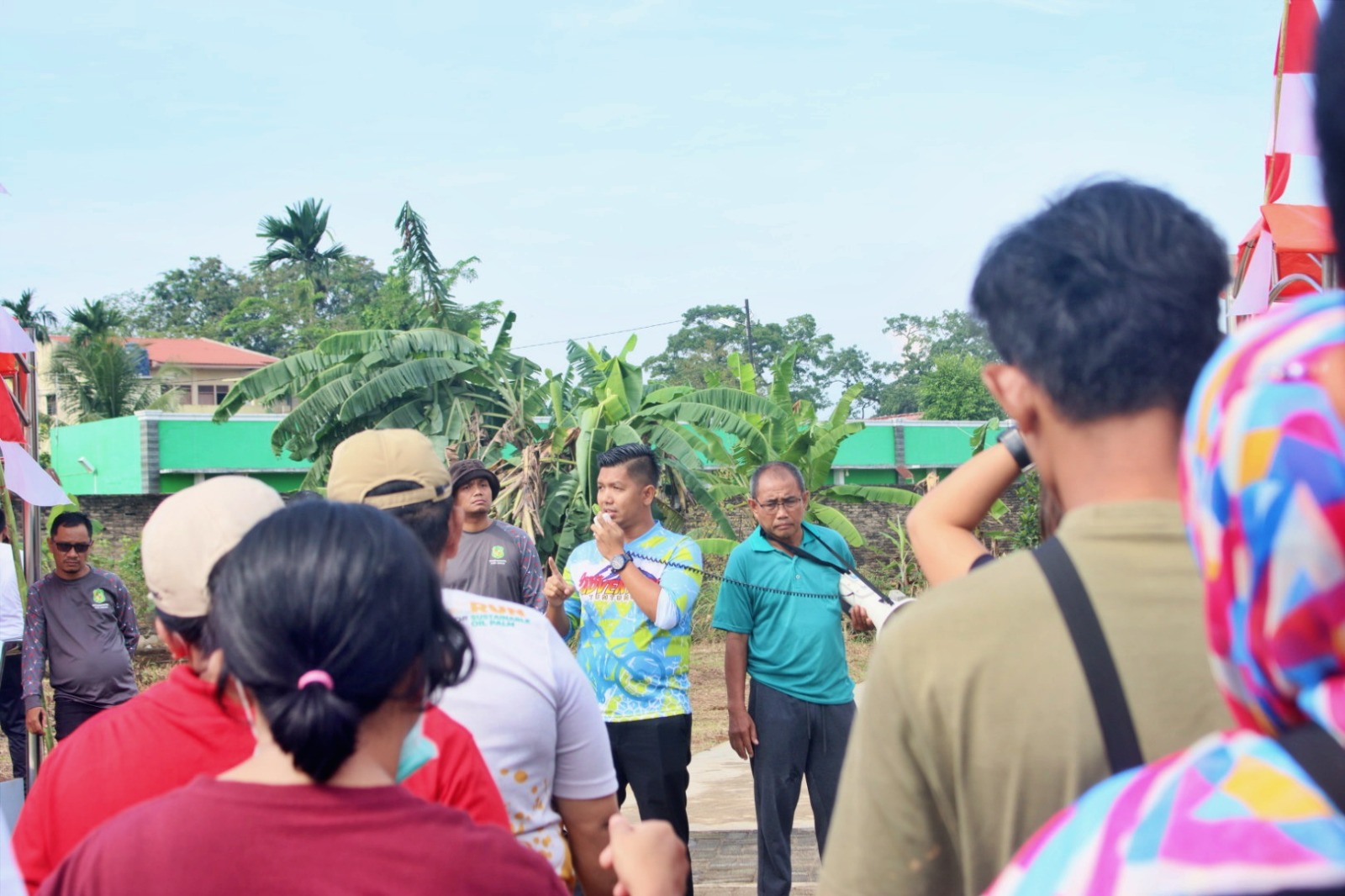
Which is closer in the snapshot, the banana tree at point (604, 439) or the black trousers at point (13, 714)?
the black trousers at point (13, 714)

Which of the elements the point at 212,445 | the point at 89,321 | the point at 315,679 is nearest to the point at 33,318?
the point at 89,321

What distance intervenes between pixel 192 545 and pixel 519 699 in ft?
2.21

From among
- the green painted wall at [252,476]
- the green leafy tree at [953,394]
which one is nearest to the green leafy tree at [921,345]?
the green leafy tree at [953,394]

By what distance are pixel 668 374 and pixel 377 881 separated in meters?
49.3

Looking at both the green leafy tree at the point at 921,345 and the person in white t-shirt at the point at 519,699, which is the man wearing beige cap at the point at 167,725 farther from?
the green leafy tree at the point at 921,345

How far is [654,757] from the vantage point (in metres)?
4.79

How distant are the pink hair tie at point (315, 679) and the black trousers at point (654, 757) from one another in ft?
11.7

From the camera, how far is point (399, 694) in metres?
1.41

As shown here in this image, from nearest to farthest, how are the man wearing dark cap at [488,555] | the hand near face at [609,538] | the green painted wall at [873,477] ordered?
the hand near face at [609,538] → the man wearing dark cap at [488,555] → the green painted wall at [873,477]

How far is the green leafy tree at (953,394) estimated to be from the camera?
35562 millimetres

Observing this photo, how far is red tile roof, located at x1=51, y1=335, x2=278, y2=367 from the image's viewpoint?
147 feet

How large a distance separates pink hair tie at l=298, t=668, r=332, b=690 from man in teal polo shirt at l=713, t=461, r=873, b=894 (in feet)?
12.0

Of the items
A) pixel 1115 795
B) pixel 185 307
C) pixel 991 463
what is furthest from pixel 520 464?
pixel 185 307

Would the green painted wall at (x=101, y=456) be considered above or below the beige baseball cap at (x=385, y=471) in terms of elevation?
below
